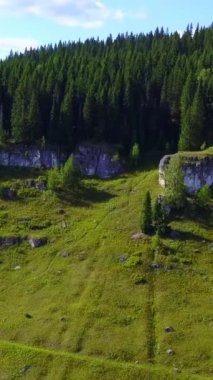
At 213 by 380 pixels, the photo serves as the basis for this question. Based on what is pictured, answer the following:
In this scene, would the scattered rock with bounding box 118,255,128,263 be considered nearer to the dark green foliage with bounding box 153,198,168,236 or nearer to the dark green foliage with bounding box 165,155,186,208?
the dark green foliage with bounding box 153,198,168,236

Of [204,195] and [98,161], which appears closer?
[204,195]

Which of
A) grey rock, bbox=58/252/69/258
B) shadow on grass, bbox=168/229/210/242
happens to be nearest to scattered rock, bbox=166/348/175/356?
shadow on grass, bbox=168/229/210/242

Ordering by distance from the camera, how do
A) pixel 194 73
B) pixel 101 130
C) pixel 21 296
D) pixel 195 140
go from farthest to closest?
pixel 194 73
pixel 101 130
pixel 195 140
pixel 21 296

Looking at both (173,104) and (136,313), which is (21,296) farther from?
(173,104)

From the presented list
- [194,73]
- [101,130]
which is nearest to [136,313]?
[101,130]

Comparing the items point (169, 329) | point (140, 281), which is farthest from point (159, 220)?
point (169, 329)

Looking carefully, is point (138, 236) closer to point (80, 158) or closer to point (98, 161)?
point (98, 161)

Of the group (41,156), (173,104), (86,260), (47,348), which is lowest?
(47,348)
